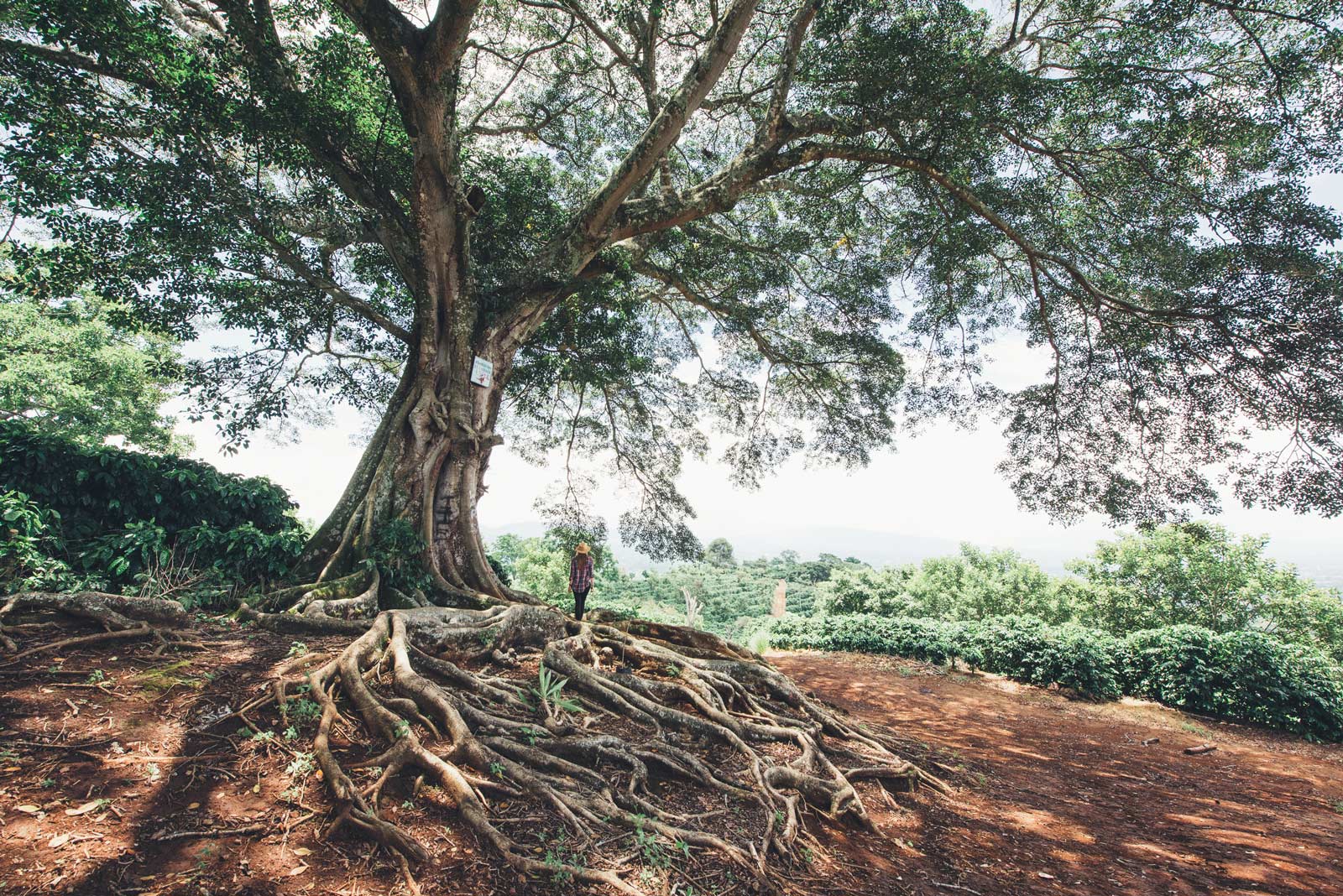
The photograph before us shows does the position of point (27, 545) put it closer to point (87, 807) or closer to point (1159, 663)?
point (87, 807)

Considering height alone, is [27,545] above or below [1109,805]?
above

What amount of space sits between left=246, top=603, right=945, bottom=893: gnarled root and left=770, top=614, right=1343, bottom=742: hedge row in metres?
8.10

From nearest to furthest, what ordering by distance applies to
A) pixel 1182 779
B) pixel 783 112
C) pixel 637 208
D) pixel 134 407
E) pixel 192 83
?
pixel 192 83
pixel 1182 779
pixel 783 112
pixel 637 208
pixel 134 407

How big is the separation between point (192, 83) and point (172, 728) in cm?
599

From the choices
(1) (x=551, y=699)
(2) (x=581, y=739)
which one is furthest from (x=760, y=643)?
(2) (x=581, y=739)

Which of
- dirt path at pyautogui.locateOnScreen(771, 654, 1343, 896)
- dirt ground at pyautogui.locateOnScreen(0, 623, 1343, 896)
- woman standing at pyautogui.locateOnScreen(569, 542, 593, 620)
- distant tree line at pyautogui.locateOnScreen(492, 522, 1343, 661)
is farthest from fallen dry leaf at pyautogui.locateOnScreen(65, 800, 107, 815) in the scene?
distant tree line at pyautogui.locateOnScreen(492, 522, 1343, 661)

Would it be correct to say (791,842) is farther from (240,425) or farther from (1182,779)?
(240,425)

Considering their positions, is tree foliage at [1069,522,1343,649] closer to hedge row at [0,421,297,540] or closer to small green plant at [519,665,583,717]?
small green plant at [519,665,583,717]

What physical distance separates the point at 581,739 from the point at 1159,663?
38.8ft

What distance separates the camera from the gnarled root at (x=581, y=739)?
264 cm

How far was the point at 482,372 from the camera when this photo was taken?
6773mm

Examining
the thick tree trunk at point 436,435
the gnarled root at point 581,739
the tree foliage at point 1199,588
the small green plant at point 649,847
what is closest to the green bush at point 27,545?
the thick tree trunk at point 436,435

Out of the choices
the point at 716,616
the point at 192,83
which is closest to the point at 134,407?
the point at 192,83

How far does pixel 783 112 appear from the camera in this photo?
670cm
